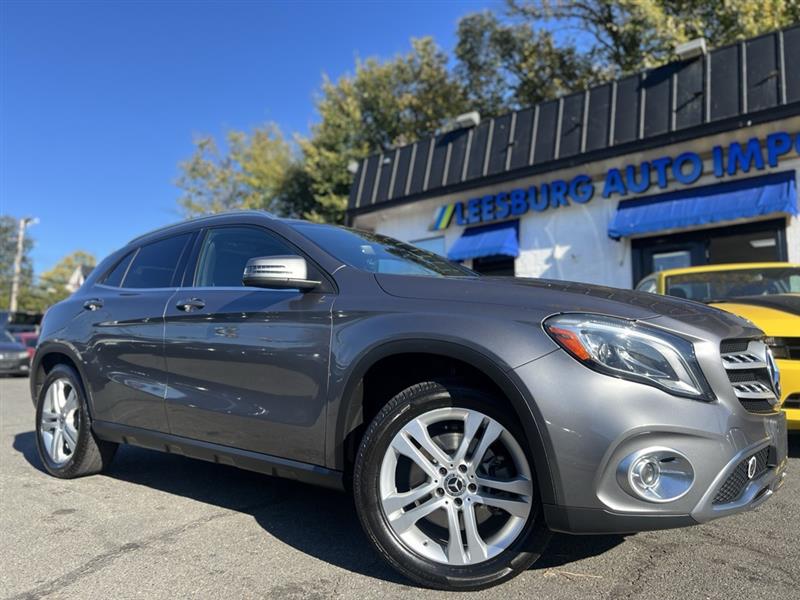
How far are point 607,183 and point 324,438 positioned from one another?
9.18 m

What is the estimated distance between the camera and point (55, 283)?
5900cm

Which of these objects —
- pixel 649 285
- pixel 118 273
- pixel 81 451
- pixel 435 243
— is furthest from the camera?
pixel 435 243

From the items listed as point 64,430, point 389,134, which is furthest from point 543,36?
point 64,430

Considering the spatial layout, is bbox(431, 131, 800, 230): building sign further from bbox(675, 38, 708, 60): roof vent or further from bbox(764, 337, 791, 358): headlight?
bbox(764, 337, 791, 358): headlight

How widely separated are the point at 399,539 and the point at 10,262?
5958 centimetres

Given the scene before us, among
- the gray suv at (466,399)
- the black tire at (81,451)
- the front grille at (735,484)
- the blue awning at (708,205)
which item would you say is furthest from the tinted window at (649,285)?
the black tire at (81,451)

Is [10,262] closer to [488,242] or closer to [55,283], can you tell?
[55,283]

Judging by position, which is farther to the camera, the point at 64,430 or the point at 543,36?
the point at 543,36

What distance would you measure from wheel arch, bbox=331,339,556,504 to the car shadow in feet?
1.59

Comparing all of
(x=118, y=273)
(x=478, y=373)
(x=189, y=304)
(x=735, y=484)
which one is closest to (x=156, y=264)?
(x=118, y=273)

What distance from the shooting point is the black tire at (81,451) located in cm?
406

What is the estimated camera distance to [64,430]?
427 cm

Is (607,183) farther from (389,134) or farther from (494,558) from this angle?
(389,134)

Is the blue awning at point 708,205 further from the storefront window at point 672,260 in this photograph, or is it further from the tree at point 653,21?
the tree at point 653,21
